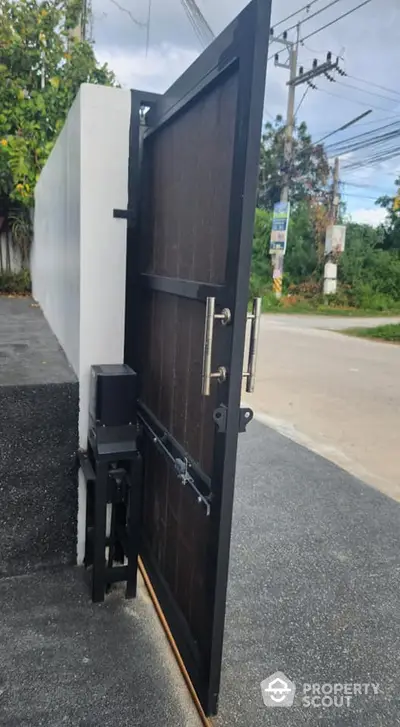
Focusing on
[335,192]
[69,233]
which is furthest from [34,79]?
[335,192]

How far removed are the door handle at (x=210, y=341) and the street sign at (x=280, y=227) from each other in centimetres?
1329

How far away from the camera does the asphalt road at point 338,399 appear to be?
12.6 feet

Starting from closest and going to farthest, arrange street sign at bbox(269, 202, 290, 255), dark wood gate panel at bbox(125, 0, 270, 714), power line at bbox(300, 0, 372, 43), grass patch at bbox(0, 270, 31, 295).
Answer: dark wood gate panel at bbox(125, 0, 270, 714) < grass patch at bbox(0, 270, 31, 295) < power line at bbox(300, 0, 372, 43) < street sign at bbox(269, 202, 290, 255)

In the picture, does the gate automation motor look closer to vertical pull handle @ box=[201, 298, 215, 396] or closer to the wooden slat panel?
the wooden slat panel

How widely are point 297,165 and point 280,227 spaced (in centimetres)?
531

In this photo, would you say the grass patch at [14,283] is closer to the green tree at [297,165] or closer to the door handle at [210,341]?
the door handle at [210,341]

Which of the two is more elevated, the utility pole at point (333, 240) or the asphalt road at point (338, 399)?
the utility pole at point (333, 240)

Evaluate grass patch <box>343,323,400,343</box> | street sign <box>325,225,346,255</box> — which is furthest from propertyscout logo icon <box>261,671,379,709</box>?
street sign <box>325,225,346,255</box>

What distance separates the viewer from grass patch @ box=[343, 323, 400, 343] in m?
10.8

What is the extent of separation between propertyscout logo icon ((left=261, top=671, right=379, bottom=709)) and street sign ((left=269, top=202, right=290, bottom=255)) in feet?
43.4

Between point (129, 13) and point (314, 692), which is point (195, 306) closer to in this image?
point (314, 692)

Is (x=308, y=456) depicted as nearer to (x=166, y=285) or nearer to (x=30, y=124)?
(x=166, y=285)

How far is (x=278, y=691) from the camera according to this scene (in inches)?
59.4

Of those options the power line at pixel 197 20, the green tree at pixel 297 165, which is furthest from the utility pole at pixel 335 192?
the power line at pixel 197 20
